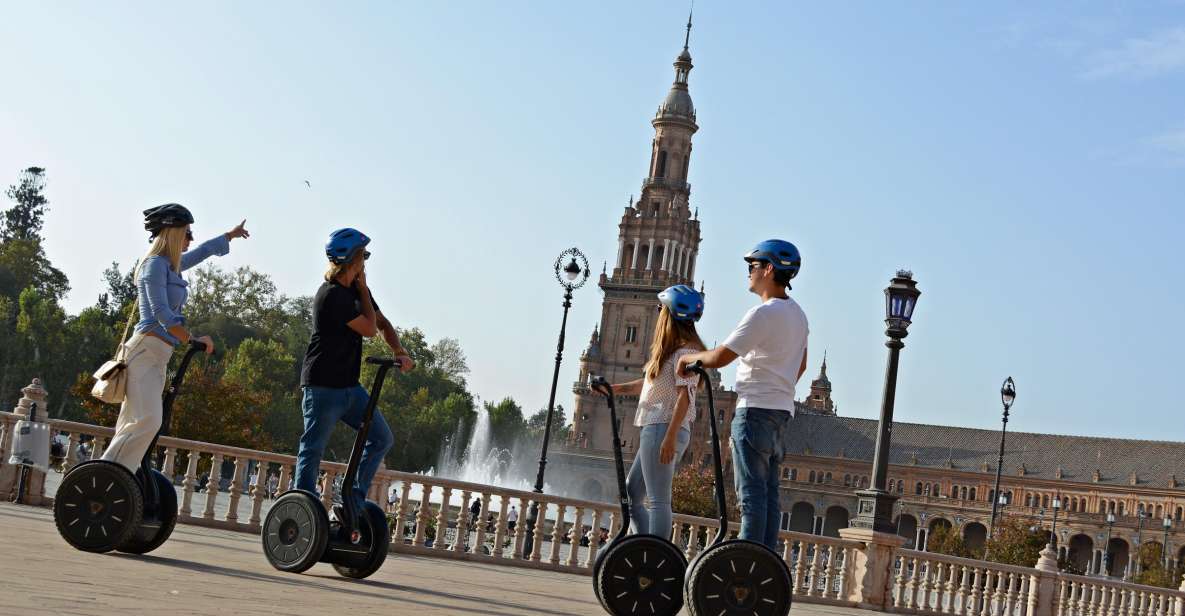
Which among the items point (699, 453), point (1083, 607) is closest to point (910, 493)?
point (699, 453)

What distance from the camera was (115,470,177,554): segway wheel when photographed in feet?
26.4

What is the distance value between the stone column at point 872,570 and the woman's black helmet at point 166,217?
425 inches

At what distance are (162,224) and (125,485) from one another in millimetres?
1542

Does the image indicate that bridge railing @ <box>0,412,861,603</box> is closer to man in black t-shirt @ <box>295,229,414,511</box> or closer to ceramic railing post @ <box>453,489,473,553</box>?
ceramic railing post @ <box>453,489,473,553</box>

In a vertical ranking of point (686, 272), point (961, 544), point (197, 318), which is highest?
point (686, 272)

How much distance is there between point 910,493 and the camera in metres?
132

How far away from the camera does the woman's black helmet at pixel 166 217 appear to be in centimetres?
833

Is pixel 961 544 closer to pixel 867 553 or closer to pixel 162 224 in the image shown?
pixel 867 553

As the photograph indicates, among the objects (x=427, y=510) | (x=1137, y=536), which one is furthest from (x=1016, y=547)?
(x=427, y=510)

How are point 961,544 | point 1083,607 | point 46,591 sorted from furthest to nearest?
1. point 961,544
2. point 1083,607
3. point 46,591

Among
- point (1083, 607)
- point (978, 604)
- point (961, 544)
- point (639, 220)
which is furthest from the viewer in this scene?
point (639, 220)

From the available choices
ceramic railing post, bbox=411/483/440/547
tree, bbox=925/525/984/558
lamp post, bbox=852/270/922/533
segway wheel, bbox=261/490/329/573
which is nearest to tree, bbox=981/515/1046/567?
tree, bbox=925/525/984/558

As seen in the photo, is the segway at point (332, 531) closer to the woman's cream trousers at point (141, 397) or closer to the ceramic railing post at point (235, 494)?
the woman's cream trousers at point (141, 397)

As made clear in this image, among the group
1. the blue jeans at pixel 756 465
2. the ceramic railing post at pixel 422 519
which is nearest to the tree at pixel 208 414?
the ceramic railing post at pixel 422 519
